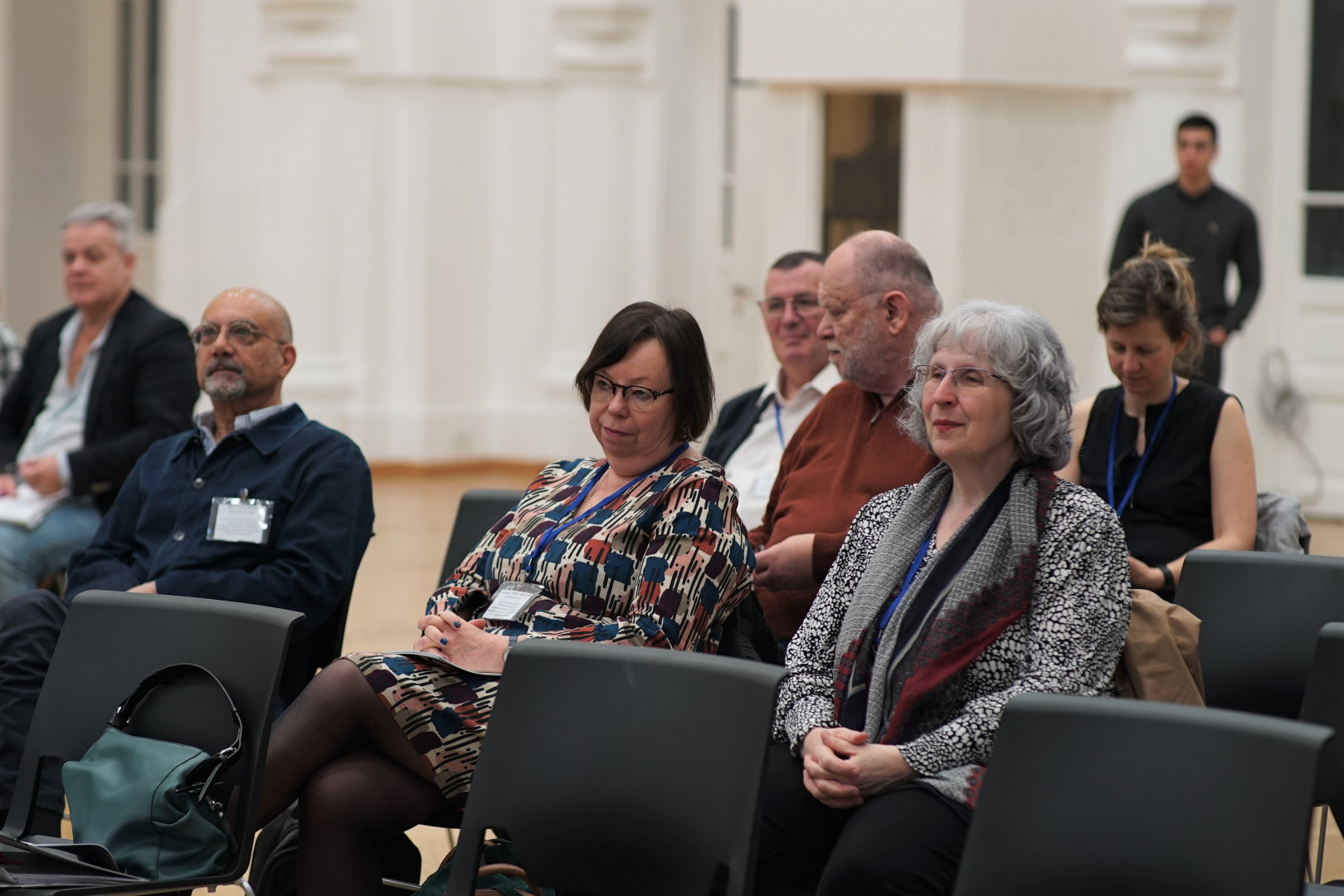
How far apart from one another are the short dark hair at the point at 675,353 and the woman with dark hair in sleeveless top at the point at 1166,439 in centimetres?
→ 107

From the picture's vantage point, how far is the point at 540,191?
9.33 metres

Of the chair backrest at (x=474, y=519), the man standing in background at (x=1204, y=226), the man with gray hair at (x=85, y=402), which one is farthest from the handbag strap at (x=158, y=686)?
the man standing in background at (x=1204, y=226)

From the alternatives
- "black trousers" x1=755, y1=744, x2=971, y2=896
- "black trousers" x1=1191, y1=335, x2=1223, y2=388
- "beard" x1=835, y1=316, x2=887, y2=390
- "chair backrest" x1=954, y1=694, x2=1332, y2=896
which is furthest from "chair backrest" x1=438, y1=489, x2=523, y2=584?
"black trousers" x1=1191, y1=335, x2=1223, y2=388

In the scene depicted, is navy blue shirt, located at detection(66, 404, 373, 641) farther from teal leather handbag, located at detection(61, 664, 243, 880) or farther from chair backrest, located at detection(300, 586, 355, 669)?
teal leather handbag, located at detection(61, 664, 243, 880)

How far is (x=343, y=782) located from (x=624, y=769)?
573 millimetres

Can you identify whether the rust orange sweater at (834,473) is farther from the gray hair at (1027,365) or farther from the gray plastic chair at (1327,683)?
the gray plastic chair at (1327,683)

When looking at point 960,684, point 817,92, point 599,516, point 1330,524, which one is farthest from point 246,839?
point 1330,524

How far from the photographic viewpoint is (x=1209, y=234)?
6.93 m

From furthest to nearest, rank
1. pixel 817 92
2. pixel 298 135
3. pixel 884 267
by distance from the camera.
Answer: pixel 298 135 < pixel 817 92 < pixel 884 267

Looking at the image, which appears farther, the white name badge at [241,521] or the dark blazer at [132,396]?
the dark blazer at [132,396]

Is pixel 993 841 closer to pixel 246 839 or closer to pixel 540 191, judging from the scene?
pixel 246 839

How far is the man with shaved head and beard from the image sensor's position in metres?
3.17

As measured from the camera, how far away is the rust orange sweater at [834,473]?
10.4 feet

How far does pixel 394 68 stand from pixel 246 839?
716 centimetres
